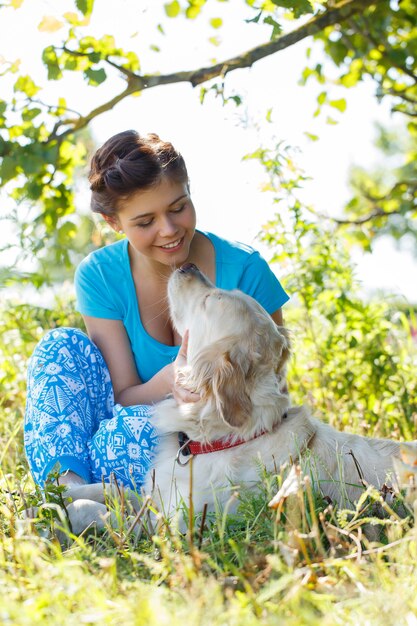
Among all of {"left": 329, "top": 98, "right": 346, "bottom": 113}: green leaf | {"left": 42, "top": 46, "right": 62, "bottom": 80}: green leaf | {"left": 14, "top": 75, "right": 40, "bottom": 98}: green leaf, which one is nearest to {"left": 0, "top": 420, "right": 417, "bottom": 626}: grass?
{"left": 42, "top": 46, "right": 62, "bottom": 80}: green leaf

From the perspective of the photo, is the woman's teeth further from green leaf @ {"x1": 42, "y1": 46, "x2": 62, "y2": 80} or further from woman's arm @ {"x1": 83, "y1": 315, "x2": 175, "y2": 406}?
green leaf @ {"x1": 42, "y1": 46, "x2": 62, "y2": 80}

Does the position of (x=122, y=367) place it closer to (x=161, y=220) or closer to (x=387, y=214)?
(x=161, y=220)

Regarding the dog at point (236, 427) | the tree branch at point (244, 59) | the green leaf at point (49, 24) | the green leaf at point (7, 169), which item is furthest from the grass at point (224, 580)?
the green leaf at point (49, 24)

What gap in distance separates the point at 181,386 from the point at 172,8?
3.27 metres

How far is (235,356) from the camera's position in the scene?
3.01 meters

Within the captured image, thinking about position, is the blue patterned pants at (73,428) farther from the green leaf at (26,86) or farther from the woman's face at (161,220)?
the green leaf at (26,86)

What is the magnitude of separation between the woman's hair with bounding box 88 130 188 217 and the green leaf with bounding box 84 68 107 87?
137 cm

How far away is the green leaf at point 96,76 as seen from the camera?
490cm

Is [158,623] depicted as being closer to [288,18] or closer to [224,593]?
[224,593]

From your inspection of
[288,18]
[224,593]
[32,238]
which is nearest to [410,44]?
[288,18]

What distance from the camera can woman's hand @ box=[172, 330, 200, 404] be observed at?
3.11 meters

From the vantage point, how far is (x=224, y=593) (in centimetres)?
189

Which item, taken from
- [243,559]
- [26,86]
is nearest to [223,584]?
[243,559]

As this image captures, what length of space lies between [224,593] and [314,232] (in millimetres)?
3005
